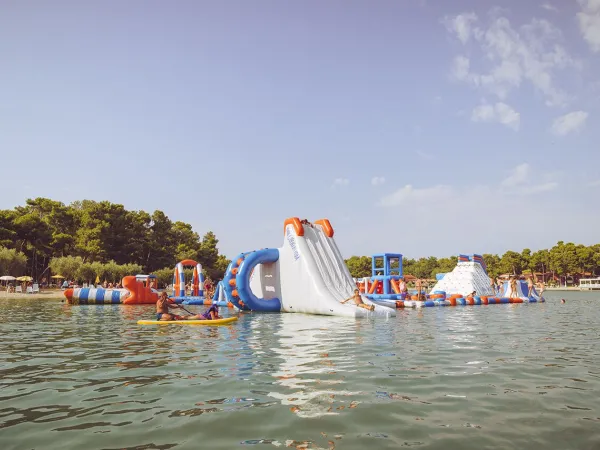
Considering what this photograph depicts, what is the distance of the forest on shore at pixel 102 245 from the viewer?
157ft

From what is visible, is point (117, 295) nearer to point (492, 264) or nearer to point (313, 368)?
point (313, 368)

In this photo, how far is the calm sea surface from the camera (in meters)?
4.18

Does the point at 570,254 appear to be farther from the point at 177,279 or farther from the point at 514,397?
the point at 514,397

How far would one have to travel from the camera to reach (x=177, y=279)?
110 feet

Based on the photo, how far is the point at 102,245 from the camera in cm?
5491

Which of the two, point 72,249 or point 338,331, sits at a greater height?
point 72,249

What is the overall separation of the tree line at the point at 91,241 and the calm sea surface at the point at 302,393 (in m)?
40.8

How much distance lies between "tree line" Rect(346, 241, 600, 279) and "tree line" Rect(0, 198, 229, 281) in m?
39.2

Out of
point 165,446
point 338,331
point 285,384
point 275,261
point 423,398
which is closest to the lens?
point 165,446

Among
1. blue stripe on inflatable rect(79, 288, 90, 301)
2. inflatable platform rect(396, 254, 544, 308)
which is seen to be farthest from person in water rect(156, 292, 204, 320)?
inflatable platform rect(396, 254, 544, 308)

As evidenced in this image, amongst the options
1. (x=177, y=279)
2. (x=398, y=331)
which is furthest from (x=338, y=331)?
(x=177, y=279)

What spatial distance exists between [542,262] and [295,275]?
82224 mm

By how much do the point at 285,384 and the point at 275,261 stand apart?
15.2 m

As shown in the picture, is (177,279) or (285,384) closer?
(285,384)
